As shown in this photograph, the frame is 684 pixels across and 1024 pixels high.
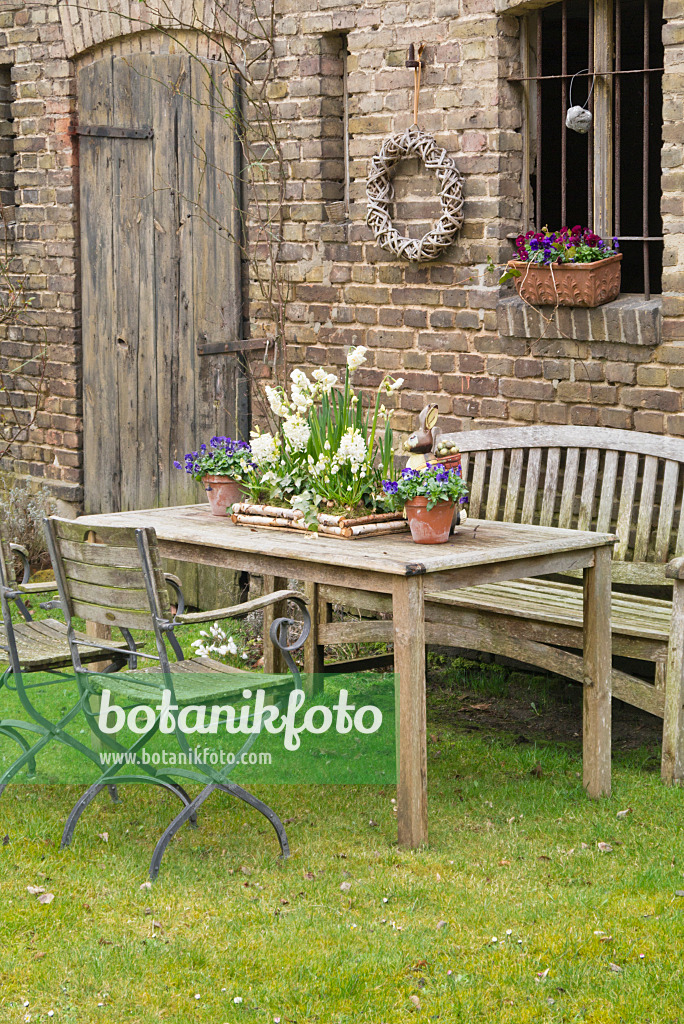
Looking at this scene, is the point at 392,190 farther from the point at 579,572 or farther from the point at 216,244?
the point at 579,572

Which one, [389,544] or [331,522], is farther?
[331,522]

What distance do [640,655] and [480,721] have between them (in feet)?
3.90

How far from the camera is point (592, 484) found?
18.4 ft

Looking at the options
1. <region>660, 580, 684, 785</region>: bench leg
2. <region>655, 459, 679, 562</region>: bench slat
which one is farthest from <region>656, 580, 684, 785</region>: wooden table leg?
<region>655, 459, 679, 562</region>: bench slat

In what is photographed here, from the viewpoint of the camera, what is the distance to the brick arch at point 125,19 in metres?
7.21

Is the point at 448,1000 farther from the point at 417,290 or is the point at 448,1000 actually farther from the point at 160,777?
the point at 417,290

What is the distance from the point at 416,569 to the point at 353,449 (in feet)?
2.17

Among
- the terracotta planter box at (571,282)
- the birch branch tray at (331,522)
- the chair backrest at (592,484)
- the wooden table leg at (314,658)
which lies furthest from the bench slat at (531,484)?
the birch branch tray at (331,522)

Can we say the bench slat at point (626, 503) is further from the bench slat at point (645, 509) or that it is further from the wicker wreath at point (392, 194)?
the wicker wreath at point (392, 194)

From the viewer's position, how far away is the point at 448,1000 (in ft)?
10.9

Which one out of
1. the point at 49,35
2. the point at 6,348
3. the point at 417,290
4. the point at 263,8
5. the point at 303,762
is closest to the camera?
the point at 303,762

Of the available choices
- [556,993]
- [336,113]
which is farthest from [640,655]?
[336,113]

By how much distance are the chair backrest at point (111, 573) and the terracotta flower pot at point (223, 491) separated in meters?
0.94

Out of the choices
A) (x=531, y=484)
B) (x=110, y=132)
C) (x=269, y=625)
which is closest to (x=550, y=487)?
(x=531, y=484)
